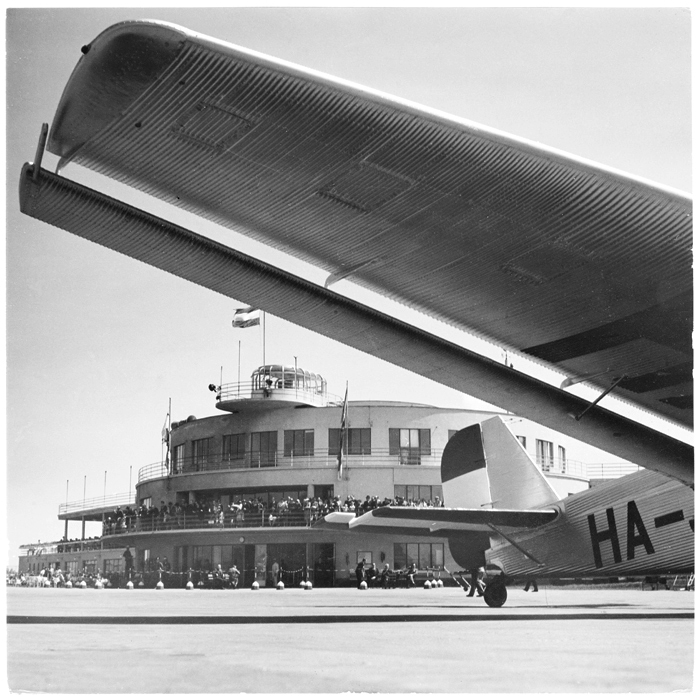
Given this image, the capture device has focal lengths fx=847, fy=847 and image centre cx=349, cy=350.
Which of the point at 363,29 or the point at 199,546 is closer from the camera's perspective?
the point at 363,29

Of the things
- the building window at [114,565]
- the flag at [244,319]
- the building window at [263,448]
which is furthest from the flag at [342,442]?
the building window at [114,565]

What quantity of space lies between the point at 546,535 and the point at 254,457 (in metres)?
29.5

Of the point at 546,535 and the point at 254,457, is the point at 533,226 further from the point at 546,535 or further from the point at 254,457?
the point at 254,457

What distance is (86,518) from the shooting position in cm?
5181

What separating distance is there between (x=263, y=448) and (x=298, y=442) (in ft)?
6.63

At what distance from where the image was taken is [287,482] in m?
42.6

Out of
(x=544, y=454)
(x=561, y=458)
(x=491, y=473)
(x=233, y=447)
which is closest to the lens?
(x=491, y=473)

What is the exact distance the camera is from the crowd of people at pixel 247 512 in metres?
38.7

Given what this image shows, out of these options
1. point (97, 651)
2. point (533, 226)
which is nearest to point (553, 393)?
point (533, 226)

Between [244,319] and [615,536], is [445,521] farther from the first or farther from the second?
[244,319]

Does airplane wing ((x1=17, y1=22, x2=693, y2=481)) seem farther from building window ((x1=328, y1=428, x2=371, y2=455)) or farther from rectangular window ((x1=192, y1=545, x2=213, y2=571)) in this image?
rectangular window ((x1=192, y1=545, x2=213, y2=571))

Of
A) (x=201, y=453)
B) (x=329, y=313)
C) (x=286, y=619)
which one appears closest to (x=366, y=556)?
(x=201, y=453)

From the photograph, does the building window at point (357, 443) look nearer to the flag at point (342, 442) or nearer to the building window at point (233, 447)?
the flag at point (342, 442)

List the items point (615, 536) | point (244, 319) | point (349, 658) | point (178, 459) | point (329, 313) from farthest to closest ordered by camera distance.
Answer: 1. point (178, 459)
2. point (244, 319)
3. point (615, 536)
4. point (329, 313)
5. point (349, 658)
